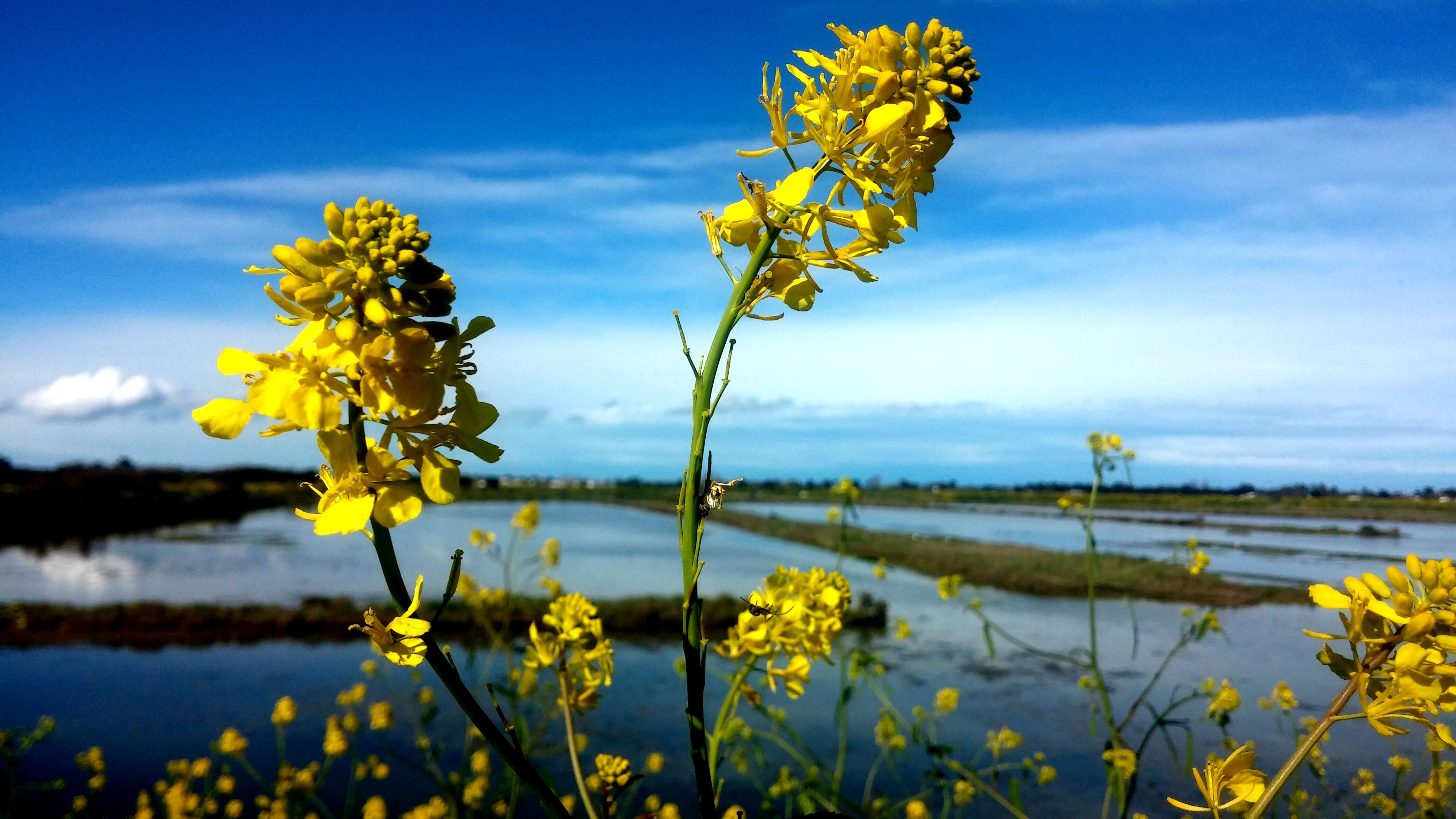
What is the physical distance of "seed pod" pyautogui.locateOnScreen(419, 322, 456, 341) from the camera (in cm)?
59

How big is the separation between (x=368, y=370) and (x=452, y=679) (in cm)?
24

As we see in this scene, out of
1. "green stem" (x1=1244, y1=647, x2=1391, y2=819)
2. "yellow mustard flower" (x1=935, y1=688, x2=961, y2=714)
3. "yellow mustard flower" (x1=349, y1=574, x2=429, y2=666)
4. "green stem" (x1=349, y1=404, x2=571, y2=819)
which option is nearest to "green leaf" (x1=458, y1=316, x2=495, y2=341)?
"green stem" (x1=349, y1=404, x2=571, y2=819)

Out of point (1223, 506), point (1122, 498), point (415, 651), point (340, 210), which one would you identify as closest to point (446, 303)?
point (340, 210)

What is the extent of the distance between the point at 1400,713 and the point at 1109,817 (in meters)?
5.68

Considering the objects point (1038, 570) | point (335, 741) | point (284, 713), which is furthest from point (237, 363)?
point (1038, 570)

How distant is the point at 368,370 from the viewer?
545 mm

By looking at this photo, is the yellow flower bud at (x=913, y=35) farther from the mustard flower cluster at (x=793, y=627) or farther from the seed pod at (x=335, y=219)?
the mustard flower cluster at (x=793, y=627)

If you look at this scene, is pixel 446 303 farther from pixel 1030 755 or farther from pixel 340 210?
pixel 1030 755

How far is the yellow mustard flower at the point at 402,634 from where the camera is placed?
0.51 metres

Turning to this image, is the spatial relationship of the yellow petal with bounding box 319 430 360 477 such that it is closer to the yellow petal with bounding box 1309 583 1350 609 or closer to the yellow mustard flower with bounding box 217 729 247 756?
the yellow petal with bounding box 1309 583 1350 609

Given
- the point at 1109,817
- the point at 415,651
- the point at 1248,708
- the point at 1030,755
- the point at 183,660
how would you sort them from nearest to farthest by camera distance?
the point at 415,651
the point at 1109,817
the point at 1030,755
the point at 1248,708
the point at 183,660

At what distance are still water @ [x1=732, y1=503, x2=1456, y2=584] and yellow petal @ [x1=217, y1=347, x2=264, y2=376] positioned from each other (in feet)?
12.0

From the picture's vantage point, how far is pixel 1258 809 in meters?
0.56

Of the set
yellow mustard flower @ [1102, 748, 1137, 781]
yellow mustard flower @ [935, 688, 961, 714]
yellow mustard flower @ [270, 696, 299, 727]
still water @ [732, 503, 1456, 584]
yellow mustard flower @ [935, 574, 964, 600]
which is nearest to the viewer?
yellow mustard flower @ [1102, 748, 1137, 781]
